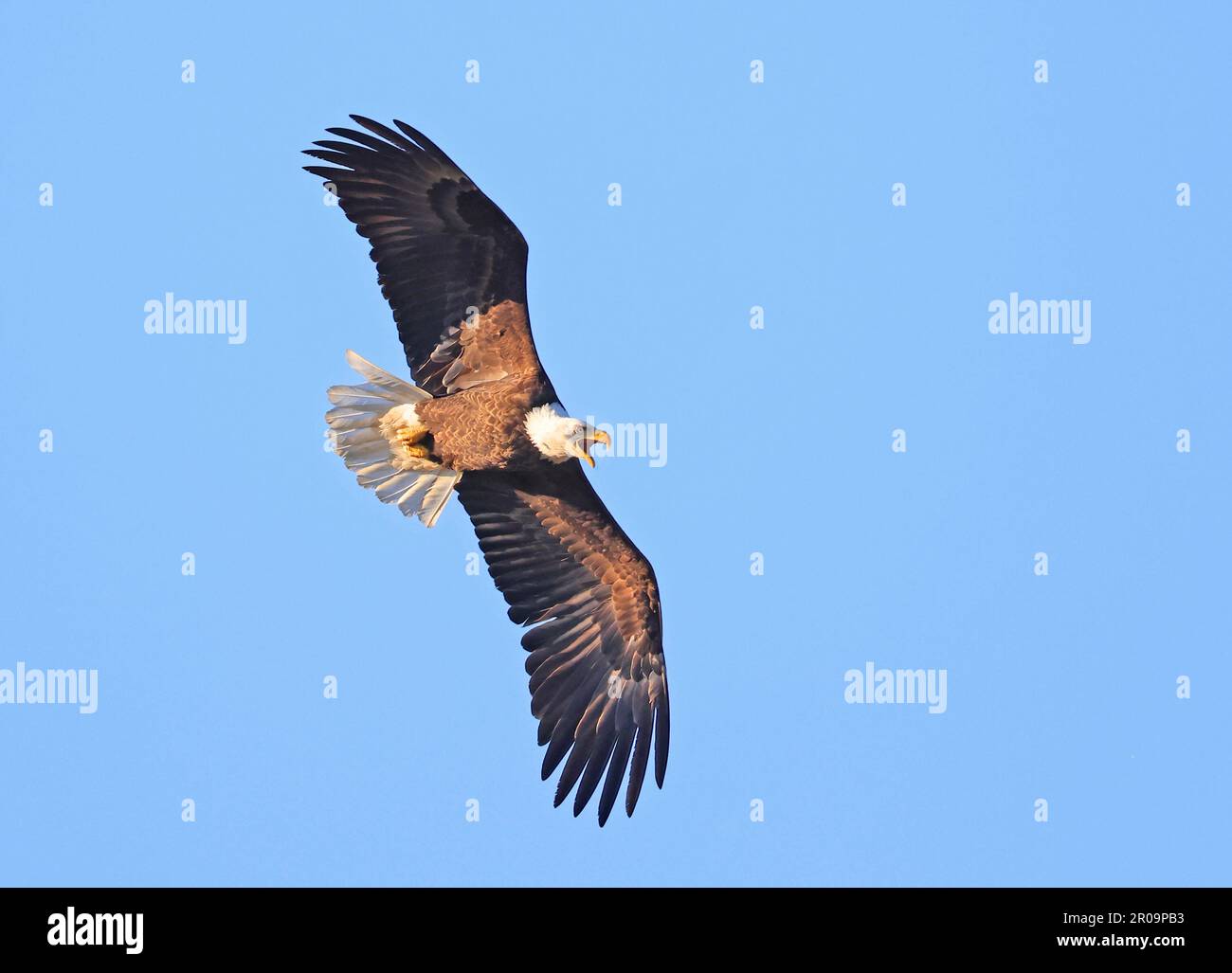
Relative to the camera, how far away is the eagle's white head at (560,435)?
37.4 feet

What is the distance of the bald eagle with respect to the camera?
1144 centimetres

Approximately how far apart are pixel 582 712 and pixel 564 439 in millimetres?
1785

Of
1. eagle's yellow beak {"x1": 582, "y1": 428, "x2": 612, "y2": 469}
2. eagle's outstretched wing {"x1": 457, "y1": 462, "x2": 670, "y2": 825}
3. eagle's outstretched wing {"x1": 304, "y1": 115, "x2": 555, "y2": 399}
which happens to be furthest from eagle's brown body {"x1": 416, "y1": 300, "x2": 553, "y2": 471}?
eagle's outstretched wing {"x1": 457, "y1": 462, "x2": 670, "y2": 825}

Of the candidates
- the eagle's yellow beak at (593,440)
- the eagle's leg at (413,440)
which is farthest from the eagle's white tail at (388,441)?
the eagle's yellow beak at (593,440)

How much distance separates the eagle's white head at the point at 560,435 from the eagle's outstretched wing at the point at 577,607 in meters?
0.53

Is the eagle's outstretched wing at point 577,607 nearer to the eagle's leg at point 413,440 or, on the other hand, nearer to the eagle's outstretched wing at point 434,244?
the eagle's leg at point 413,440

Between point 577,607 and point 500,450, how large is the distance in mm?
1306

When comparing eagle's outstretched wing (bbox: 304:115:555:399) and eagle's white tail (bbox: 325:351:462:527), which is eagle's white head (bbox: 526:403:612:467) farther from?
eagle's white tail (bbox: 325:351:462:527)

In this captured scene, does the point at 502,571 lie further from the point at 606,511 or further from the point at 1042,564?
the point at 1042,564

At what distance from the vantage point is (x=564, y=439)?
37.4 ft

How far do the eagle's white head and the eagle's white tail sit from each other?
0.73 m

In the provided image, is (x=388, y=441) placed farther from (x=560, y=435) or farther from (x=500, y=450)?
(x=560, y=435)
